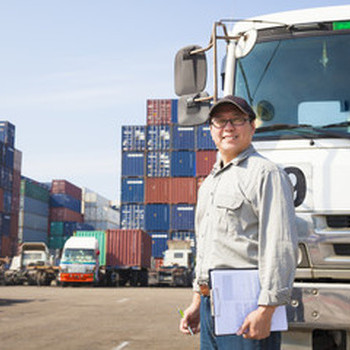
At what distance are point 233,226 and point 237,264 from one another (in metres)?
0.16

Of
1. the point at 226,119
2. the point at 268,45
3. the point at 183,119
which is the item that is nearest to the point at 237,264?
the point at 226,119

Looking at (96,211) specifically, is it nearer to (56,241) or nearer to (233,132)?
(56,241)

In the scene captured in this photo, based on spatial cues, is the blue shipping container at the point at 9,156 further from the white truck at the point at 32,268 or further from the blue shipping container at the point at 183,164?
the blue shipping container at the point at 183,164

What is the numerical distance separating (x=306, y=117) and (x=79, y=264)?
26800 mm

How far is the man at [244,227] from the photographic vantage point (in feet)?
7.37

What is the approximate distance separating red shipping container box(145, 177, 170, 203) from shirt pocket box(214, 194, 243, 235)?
128 feet

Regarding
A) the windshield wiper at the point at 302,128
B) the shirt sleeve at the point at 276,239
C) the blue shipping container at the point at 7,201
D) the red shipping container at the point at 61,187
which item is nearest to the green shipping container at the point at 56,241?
the red shipping container at the point at 61,187

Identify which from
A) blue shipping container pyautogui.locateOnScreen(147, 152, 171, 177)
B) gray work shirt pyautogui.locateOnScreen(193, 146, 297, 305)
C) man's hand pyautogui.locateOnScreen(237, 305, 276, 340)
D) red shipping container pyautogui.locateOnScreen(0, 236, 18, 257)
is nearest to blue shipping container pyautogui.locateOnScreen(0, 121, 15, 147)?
red shipping container pyautogui.locateOnScreen(0, 236, 18, 257)

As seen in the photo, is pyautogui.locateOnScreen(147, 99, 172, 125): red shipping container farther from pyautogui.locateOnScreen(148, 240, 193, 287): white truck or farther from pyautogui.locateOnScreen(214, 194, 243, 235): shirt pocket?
pyautogui.locateOnScreen(214, 194, 243, 235): shirt pocket

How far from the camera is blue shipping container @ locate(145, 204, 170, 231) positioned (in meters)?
41.1

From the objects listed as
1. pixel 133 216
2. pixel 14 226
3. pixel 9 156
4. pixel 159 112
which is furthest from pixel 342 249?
pixel 14 226

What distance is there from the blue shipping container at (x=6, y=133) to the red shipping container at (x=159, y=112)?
1325 centimetres

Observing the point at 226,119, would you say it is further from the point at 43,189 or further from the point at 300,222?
the point at 43,189

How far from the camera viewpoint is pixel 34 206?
5634 cm
